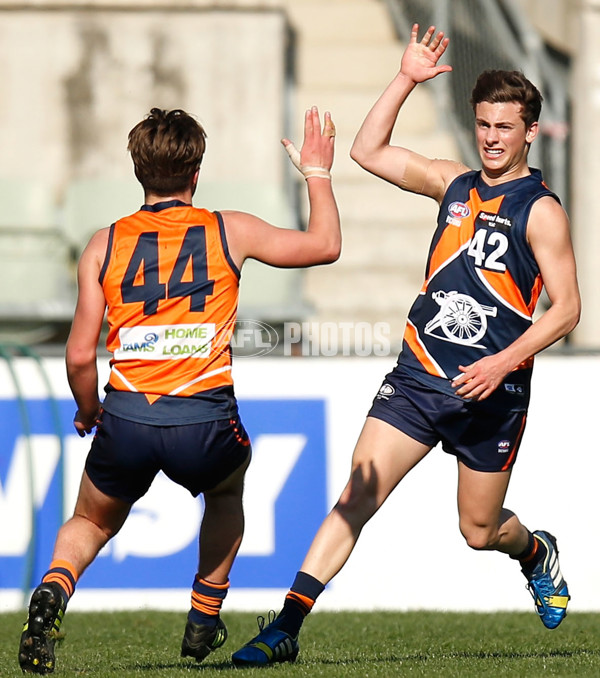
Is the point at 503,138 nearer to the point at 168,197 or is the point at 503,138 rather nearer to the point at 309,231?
the point at 309,231

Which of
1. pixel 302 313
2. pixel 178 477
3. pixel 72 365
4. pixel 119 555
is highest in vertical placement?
pixel 72 365

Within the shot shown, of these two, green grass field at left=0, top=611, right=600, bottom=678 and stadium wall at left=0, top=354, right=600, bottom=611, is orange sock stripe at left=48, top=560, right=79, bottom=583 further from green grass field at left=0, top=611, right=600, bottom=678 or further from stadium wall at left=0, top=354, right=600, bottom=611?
stadium wall at left=0, top=354, right=600, bottom=611

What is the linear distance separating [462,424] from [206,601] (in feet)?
4.12

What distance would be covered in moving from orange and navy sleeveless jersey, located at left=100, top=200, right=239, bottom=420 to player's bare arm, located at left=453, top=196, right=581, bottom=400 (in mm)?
943

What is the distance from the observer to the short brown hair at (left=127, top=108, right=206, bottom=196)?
462 cm

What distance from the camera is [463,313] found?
5340 millimetres

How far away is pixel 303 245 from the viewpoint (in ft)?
15.4

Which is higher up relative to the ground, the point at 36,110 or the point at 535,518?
the point at 36,110

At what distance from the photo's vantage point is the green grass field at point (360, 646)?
199 inches

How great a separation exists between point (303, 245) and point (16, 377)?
375 centimetres

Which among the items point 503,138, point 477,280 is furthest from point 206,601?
point 503,138

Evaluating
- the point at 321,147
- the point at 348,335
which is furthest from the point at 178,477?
the point at 348,335

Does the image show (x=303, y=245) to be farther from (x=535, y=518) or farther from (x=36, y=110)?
(x=36, y=110)

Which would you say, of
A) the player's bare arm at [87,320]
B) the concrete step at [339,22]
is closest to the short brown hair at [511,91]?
the player's bare arm at [87,320]
